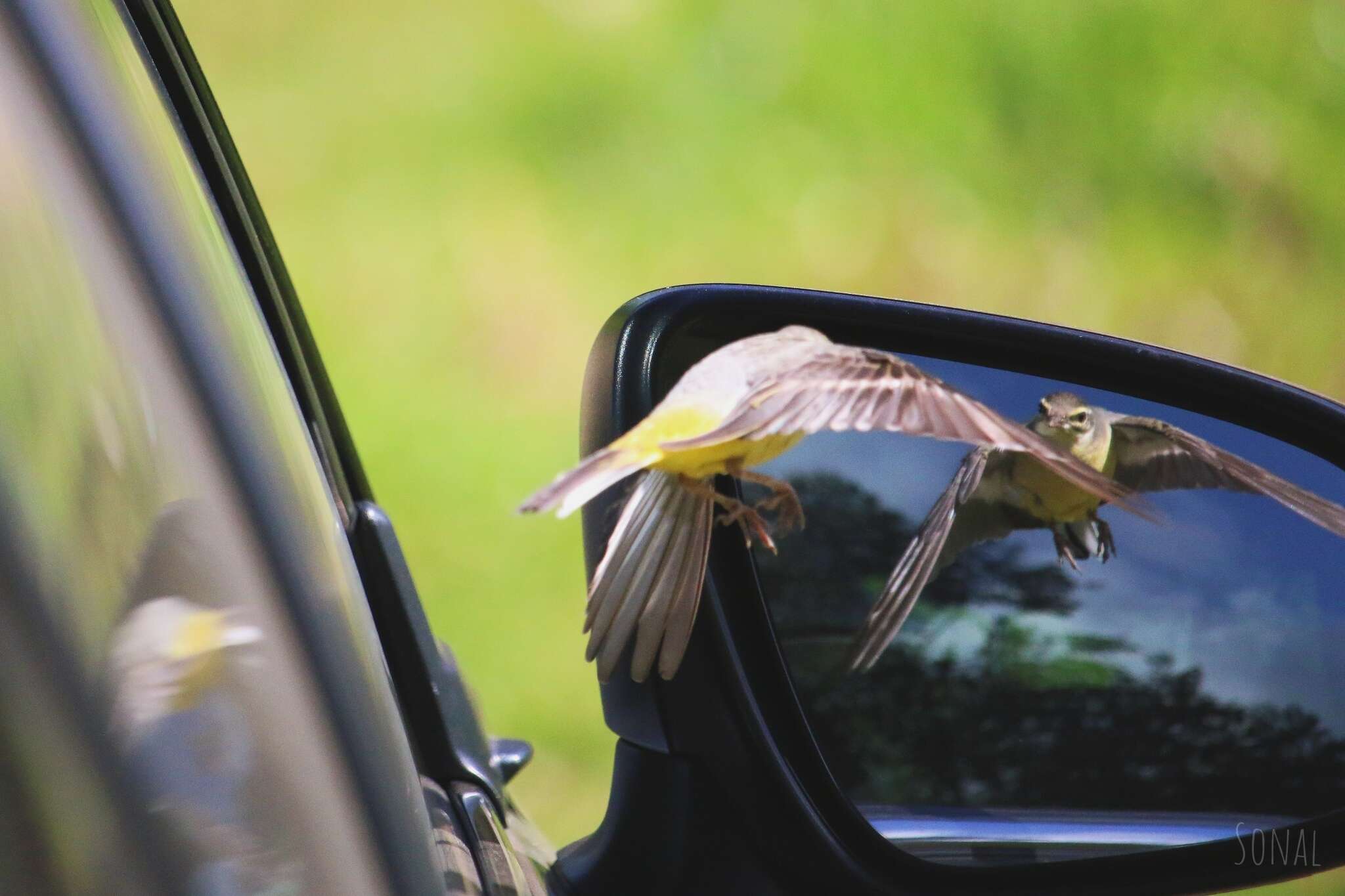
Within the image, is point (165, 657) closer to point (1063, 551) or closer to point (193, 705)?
point (193, 705)

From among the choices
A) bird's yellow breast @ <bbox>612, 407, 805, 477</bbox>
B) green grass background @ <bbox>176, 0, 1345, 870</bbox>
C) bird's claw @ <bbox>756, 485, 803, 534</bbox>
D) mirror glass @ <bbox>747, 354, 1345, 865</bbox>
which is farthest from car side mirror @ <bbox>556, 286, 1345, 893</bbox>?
green grass background @ <bbox>176, 0, 1345, 870</bbox>

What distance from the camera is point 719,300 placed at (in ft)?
7.11

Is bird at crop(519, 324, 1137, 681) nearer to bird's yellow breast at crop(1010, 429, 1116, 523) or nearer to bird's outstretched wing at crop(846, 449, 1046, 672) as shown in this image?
bird's yellow breast at crop(1010, 429, 1116, 523)

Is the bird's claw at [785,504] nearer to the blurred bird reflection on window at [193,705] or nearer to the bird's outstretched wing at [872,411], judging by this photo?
the bird's outstretched wing at [872,411]

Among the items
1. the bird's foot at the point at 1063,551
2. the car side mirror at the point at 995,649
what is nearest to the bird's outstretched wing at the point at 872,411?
the car side mirror at the point at 995,649

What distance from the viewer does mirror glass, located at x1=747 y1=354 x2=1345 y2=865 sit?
2.21 metres

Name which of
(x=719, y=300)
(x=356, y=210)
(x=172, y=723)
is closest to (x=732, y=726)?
(x=719, y=300)

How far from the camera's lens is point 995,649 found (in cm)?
240

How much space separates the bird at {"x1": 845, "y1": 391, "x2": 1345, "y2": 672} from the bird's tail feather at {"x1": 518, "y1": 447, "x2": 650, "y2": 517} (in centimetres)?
48

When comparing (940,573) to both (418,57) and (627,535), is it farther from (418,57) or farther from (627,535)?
(418,57)

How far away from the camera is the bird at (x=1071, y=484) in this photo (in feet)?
5.67

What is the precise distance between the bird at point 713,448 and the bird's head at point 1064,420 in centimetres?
12

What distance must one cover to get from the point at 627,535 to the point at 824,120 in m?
8.00

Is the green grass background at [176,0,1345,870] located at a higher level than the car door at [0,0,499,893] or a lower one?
higher
